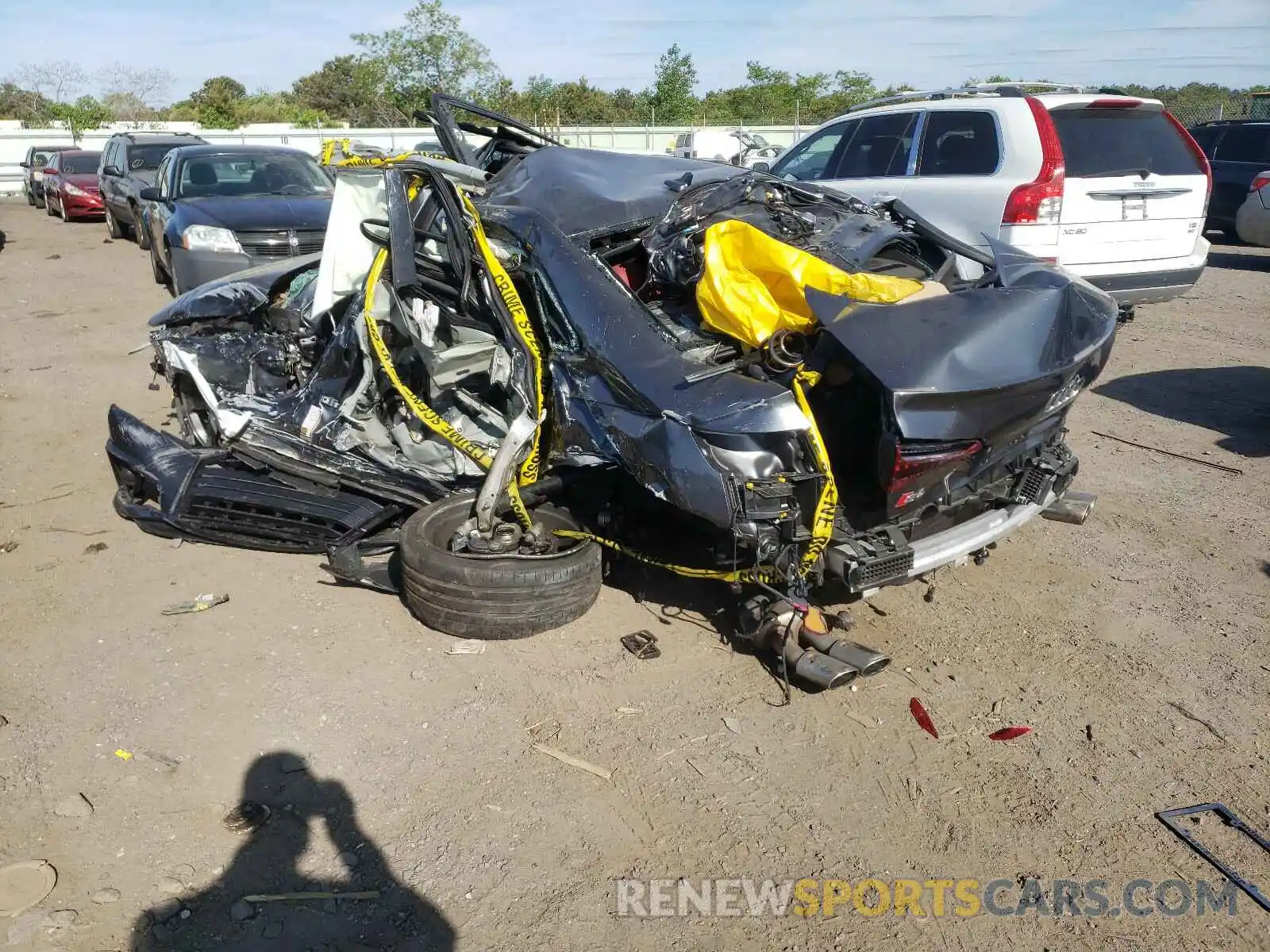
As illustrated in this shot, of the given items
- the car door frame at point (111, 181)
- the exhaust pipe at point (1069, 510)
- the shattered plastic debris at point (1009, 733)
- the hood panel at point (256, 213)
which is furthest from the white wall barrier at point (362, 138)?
the shattered plastic debris at point (1009, 733)

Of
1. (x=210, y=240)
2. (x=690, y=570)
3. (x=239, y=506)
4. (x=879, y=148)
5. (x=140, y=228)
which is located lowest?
(x=239, y=506)

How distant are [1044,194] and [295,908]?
662 centimetres

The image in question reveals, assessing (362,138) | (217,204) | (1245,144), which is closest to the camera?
(217,204)

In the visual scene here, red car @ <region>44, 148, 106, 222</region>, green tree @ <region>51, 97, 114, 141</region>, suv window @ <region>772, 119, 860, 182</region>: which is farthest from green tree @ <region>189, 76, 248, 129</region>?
suv window @ <region>772, 119, 860, 182</region>

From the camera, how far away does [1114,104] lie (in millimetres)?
7281

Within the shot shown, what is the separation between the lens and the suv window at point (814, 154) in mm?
8719

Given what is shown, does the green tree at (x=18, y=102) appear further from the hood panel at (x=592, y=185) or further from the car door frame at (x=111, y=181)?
the hood panel at (x=592, y=185)

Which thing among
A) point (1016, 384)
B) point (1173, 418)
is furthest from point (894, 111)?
point (1016, 384)

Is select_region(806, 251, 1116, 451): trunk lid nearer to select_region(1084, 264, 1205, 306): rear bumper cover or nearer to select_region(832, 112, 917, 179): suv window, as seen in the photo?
select_region(1084, 264, 1205, 306): rear bumper cover

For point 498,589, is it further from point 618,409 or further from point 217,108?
Result: point 217,108

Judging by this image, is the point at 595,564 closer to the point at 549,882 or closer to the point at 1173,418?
the point at 549,882

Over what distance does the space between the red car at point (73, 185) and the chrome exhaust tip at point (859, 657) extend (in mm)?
19951

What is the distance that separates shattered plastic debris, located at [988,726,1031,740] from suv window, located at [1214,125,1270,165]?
45.1 ft

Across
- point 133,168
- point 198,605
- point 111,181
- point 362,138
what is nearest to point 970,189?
point 198,605
